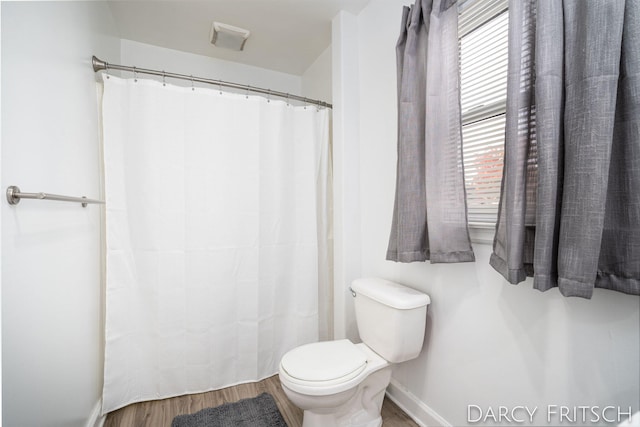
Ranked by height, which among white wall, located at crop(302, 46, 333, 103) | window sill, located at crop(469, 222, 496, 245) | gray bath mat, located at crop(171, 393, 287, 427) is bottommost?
gray bath mat, located at crop(171, 393, 287, 427)

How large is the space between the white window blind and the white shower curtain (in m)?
0.99

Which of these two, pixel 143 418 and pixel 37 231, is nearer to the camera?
pixel 37 231

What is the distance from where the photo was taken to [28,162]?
0.87 meters

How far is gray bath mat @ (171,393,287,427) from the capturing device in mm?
1454

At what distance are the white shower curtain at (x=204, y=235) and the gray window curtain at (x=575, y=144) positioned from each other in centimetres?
127

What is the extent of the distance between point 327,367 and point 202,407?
35.1 inches

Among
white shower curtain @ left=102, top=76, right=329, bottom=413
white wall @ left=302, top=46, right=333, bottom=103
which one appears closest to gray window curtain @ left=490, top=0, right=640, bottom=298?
white shower curtain @ left=102, top=76, right=329, bottom=413

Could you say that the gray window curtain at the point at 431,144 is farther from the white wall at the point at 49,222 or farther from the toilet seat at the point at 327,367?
the white wall at the point at 49,222

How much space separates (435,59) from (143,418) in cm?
227

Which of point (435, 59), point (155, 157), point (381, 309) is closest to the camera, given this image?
point (435, 59)

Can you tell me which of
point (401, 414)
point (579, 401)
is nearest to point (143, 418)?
point (401, 414)

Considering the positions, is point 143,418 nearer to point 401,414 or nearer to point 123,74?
point 401,414

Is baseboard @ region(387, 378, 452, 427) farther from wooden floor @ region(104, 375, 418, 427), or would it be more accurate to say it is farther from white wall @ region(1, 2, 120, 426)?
white wall @ region(1, 2, 120, 426)

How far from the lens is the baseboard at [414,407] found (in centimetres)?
135
